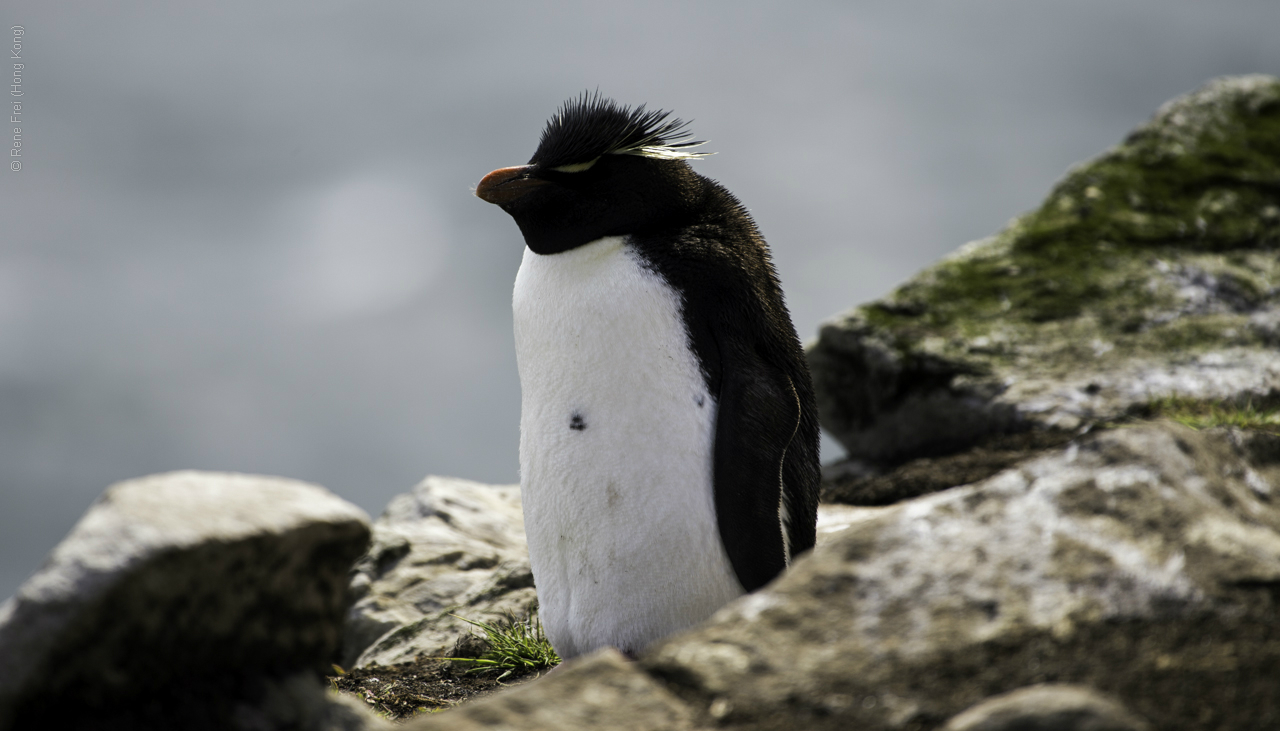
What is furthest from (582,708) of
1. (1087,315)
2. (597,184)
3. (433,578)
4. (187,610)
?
(1087,315)

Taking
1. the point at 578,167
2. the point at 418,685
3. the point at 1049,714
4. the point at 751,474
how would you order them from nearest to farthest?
the point at 1049,714
the point at 751,474
the point at 578,167
the point at 418,685

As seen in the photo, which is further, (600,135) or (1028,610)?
(600,135)

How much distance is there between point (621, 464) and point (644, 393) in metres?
0.26

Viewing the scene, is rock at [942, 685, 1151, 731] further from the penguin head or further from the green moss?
the green moss

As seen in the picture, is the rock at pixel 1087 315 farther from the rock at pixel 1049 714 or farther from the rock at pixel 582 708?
the rock at pixel 582 708

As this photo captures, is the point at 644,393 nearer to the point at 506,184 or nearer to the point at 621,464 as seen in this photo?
the point at 621,464

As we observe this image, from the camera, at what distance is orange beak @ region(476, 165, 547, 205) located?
359cm

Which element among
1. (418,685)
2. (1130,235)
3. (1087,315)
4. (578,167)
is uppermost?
(1130,235)

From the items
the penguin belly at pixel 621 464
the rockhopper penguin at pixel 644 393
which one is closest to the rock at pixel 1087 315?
the rockhopper penguin at pixel 644 393

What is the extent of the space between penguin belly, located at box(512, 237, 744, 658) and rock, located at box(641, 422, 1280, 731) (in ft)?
4.14

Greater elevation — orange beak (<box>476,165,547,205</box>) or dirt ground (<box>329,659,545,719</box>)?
orange beak (<box>476,165,547,205</box>)

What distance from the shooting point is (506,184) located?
142 inches

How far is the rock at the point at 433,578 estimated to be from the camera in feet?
16.1

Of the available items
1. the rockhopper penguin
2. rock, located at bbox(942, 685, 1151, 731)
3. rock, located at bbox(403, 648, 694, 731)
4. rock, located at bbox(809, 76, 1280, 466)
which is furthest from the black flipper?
rock, located at bbox(809, 76, 1280, 466)
